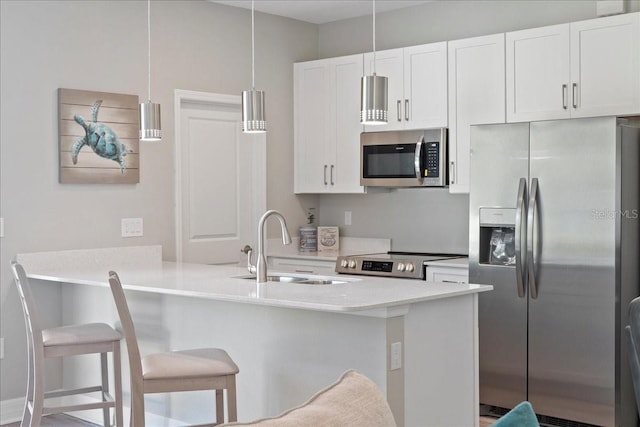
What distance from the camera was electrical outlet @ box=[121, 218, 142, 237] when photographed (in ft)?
17.8

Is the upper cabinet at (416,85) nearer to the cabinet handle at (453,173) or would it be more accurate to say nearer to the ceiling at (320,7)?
the cabinet handle at (453,173)

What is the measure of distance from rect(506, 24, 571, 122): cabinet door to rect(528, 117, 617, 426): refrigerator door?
42 cm

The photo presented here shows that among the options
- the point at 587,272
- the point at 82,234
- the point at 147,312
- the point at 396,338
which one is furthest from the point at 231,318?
the point at 587,272

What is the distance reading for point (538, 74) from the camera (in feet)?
16.8

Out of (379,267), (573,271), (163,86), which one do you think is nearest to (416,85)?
(379,267)

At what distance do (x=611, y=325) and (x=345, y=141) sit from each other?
2525 mm

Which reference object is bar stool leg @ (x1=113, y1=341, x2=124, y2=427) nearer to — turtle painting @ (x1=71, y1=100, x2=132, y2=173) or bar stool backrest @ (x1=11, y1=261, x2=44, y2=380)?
bar stool backrest @ (x1=11, y1=261, x2=44, y2=380)

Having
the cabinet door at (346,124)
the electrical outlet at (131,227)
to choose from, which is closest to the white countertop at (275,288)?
the electrical outlet at (131,227)

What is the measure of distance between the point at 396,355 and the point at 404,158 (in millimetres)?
2617

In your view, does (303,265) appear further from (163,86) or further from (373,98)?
(373,98)

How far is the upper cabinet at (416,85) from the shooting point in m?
5.65

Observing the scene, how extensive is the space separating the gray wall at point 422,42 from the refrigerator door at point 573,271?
1.13 metres

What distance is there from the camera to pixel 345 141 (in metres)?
6.23

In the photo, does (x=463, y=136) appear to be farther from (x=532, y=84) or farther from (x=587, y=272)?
(x=587, y=272)
